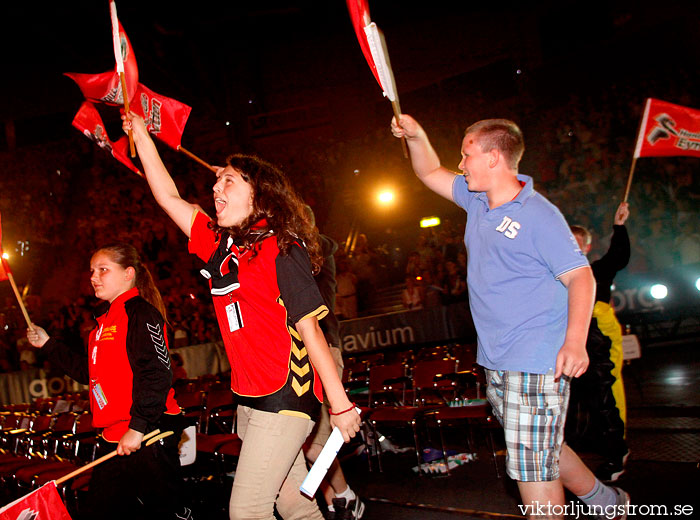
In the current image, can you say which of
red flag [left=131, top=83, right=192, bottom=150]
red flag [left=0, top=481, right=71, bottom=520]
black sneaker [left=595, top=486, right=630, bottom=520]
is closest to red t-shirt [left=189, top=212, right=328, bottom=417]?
red flag [left=0, top=481, right=71, bottom=520]

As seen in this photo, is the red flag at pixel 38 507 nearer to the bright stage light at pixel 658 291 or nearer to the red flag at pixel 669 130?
the red flag at pixel 669 130

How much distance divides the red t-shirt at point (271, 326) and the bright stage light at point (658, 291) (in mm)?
7842

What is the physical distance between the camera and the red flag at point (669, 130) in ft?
16.0

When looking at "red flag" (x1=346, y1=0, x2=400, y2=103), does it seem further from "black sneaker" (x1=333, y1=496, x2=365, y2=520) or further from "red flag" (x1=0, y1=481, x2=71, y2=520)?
"black sneaker" (x1=333, y1=496, x2=365, y2=520)

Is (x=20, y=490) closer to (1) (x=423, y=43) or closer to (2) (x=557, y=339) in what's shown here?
(2) (x=557, y=339)

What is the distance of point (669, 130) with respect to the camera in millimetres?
4910

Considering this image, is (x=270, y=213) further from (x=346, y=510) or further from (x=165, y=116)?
(x=346, y=510)

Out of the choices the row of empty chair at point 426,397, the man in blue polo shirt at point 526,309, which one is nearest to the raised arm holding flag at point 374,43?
the man in blue polo shirt at point 526,309

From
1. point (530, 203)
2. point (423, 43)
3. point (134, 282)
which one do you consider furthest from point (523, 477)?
point (423, 43)

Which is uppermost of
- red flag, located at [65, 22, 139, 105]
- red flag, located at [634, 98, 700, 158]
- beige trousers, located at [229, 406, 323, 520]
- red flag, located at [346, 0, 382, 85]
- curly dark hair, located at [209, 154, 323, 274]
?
red flag, located at [65, 22, 139, 105]

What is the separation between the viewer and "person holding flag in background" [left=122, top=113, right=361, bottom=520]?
84.5 inches

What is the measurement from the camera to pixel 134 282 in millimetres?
3342

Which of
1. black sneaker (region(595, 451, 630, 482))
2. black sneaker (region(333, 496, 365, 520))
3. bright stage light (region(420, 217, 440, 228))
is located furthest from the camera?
bright stage light (region(420, 217, 440, 228))

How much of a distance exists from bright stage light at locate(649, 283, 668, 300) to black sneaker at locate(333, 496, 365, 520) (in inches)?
260
